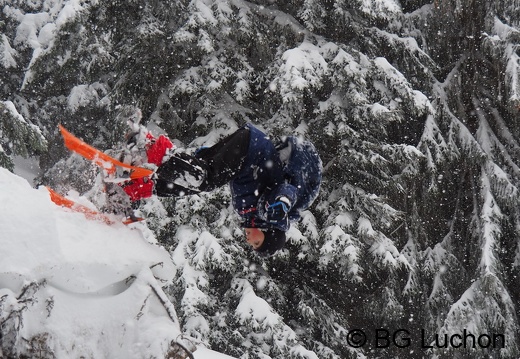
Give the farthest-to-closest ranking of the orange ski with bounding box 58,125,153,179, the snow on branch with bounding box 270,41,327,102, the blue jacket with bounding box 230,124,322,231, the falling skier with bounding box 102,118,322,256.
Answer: the snow on branch with bounding box 270,41,327,102 < the blue jacket with bounding box 230,124,322,231 < the falling skier with bounding box 102,118,322,256 < the orange ski with bounding box 58,125,153,179

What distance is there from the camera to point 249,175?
3.62m

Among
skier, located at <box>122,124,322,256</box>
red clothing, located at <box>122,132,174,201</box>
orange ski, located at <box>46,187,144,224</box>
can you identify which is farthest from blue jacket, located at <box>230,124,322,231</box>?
orange ski, located at <box>46,187,144,224</box>

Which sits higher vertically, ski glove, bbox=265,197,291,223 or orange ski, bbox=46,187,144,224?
ski glove, bbox=265,197,291,223

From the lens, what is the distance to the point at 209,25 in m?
8.66

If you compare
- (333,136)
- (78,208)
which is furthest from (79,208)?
(333,136)

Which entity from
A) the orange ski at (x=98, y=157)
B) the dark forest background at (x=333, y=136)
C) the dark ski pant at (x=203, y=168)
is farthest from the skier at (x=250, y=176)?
the dark forest background at (x=333, y=136)

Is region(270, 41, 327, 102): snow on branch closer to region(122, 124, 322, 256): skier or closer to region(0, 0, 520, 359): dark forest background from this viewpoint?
region(0, 0, 520, 359): dark forest background

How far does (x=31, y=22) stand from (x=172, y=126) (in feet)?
13.1

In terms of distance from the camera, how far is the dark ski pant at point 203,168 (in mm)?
3262

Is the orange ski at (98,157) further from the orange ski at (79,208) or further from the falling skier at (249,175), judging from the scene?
the orange ski at (79,208)

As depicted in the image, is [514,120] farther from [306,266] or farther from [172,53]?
[172,53]

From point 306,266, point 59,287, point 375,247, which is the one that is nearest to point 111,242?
point 59,287

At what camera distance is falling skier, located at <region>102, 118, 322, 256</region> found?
329 centimetres

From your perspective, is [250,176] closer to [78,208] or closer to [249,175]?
[249,175]
